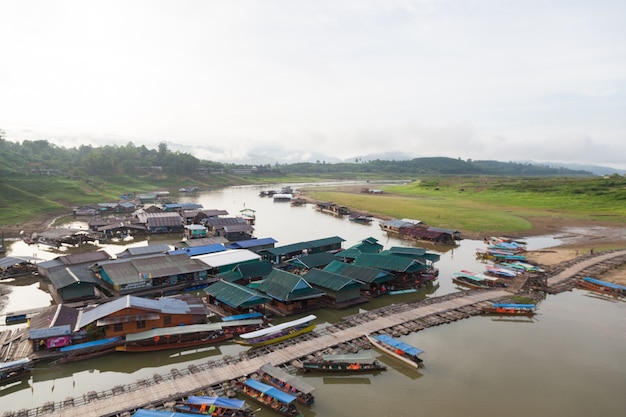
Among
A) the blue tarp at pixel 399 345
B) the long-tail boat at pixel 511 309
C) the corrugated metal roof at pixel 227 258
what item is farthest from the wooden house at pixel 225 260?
the long-tail boat at pixel 511 309

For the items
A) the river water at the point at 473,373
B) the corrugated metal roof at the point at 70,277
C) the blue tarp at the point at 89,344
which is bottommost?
the river water at the point at 473,373

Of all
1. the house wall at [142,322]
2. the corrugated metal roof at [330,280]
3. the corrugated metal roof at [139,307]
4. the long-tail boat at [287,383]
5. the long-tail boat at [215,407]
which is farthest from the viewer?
the corrugated metal roof at [330,280]

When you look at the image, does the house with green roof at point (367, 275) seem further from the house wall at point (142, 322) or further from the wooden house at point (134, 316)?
the house wall at point (142, 322)

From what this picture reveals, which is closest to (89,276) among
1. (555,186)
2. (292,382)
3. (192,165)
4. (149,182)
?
(292,382)

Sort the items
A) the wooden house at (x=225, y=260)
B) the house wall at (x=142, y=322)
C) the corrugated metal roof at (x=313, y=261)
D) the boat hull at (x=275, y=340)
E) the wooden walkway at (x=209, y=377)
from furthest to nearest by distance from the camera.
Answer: the corrugated metal roof at (x=313, y=261), the wooden house at (x=225, y=260), the boat hull at (x=275, y=340), the house wall at (x=142, y=322), the wooden walkway at (x=209, y=377)

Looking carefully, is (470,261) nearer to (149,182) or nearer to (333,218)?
(333,218)

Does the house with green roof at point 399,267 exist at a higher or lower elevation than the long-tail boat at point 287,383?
higher

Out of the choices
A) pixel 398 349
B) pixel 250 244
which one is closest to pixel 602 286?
pixel 398 349
